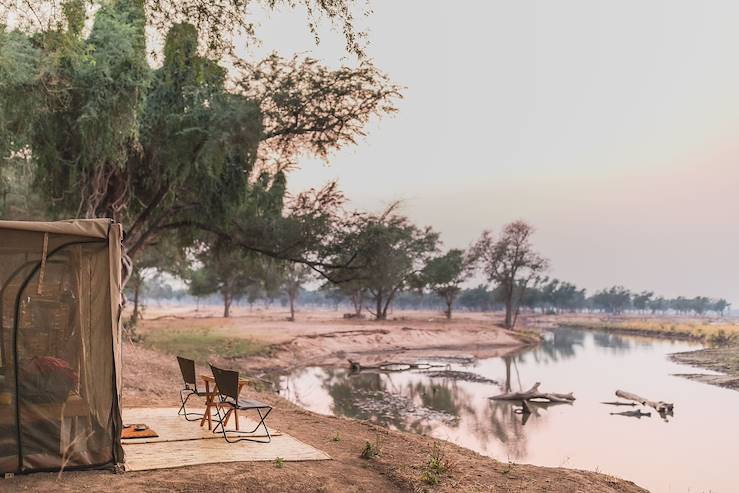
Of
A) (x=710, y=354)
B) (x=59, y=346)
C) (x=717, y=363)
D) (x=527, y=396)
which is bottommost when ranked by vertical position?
(x=527, y=396)

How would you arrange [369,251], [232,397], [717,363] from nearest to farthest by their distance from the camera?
[232,397] → [369,251] → [717,363]

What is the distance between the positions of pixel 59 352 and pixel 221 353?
19.3 meters

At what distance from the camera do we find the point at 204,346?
1054 inches

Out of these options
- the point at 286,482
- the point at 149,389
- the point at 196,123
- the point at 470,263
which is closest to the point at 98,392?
the point at 286,482

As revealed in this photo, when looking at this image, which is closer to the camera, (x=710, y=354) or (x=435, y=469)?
(x=435, y=469)

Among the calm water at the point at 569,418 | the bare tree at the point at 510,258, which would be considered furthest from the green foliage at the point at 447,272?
the calm water at the point at 569,418

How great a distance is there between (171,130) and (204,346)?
11.0m

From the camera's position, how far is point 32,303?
6602mm

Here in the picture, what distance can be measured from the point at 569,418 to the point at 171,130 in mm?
14864

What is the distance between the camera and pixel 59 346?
6684 mm

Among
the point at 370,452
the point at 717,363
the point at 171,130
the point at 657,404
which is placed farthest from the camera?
the point at 717,363

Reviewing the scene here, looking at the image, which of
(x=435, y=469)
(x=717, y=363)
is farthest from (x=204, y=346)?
(x=717, y=363)

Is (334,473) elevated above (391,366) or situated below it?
above

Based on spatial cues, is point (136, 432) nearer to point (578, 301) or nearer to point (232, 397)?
point (232, 397)
